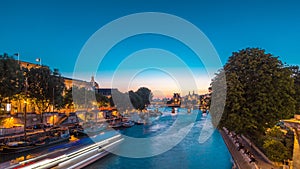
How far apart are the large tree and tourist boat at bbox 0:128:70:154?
77.0ft

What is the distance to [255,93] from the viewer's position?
1892cm

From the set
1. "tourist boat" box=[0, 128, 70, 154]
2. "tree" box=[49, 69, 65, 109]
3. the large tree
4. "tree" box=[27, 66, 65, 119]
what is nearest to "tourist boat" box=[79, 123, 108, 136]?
"tourist boat" box=[0, 128, 70, 154]

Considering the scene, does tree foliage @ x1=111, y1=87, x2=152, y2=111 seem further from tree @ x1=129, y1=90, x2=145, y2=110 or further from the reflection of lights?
the reflection of lights

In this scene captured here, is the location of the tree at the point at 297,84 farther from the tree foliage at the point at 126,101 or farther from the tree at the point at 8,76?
the tree foliage at the point at 126,101

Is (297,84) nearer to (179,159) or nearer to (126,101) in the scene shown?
(179,159)

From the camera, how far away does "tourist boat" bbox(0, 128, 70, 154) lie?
2813cm

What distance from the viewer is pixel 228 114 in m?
19.0

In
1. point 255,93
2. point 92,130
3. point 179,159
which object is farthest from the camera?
point 92,130

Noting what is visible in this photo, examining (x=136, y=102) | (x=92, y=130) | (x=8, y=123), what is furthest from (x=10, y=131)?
(x=136, y=102)

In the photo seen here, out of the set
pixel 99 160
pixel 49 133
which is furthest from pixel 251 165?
pixel 49 133

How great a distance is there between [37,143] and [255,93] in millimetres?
27312

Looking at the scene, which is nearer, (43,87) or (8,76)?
(8,76)

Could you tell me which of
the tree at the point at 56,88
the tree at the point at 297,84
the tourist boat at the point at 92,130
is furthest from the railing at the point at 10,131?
the tree at the point at 297,84

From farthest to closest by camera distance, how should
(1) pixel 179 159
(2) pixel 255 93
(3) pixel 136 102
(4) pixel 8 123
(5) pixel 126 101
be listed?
(3) pixel 136 102, (5) pixel 126 101, (4) pixel 8 123, (1) pixel 179 159, (2) pixel 255 93
